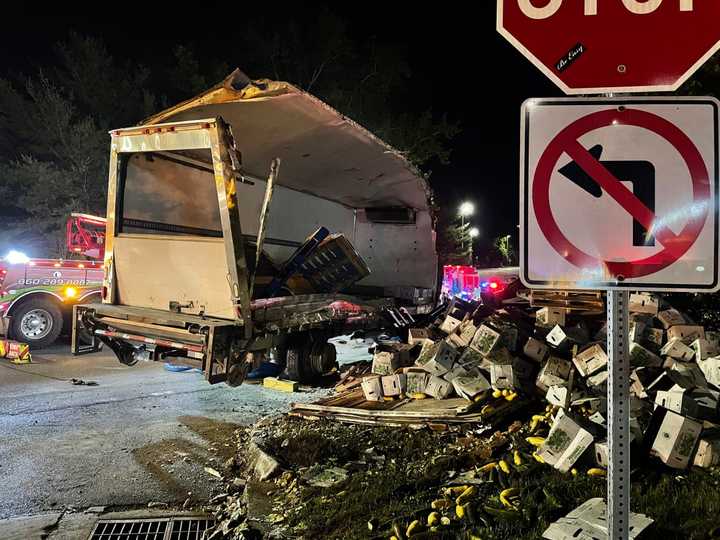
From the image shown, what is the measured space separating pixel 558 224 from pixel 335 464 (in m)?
2.98

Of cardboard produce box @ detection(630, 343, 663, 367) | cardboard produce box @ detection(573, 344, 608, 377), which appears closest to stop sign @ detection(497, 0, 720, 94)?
cardboard produce box @ detection(573, 344, 608, 377)

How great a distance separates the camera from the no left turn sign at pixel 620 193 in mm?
1588

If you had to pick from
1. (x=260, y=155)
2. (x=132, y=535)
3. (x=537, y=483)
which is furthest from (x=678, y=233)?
(x=260, y=155)

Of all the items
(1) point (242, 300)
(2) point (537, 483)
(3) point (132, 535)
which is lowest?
(3) point (132, 535)

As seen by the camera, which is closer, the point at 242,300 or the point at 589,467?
the point at 589,467

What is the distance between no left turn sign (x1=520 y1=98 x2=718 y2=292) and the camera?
1.59 meters

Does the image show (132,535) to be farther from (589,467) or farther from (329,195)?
(329,195)

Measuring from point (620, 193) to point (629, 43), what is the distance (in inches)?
20.7

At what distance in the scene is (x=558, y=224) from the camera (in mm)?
1671

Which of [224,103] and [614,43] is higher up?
[224,103]

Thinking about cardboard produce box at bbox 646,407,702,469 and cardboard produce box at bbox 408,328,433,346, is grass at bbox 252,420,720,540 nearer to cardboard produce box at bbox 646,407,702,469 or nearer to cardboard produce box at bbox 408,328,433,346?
cardboard produce box at bbox 646,407,702,469

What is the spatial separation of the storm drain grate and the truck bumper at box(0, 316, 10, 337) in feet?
26.3

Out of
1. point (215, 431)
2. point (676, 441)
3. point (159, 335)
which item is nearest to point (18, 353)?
point (159, 335)

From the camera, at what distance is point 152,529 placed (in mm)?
3393
